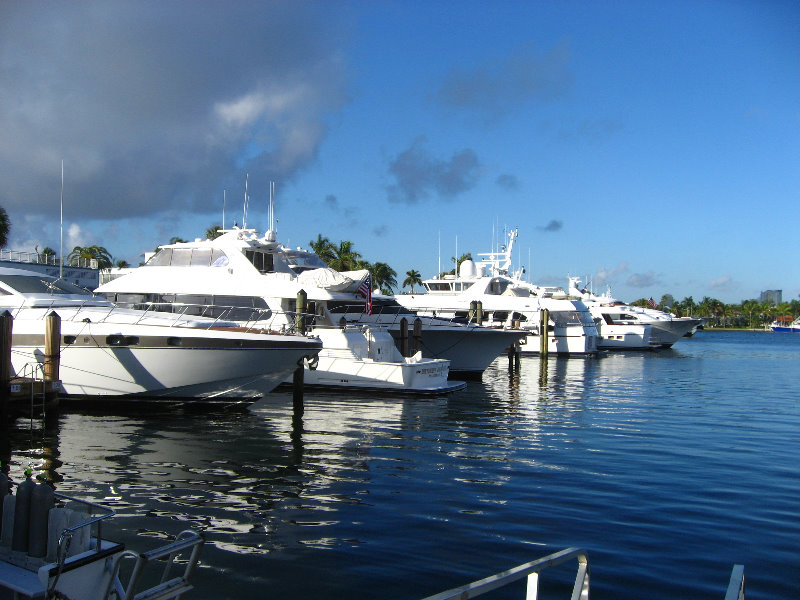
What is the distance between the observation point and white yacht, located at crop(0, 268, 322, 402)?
51.6 ft

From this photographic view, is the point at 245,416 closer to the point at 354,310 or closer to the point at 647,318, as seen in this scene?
the point at 354,310

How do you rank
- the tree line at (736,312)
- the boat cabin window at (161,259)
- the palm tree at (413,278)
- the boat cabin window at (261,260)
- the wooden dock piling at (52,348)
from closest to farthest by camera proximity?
the wooden dock piling at (52,348)
the boat cabin window at (261,260)
the boat cabin window at (161,259)
the palm tree at (413,278)
the tree line at (736,312)

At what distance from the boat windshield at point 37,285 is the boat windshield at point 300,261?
7.53m

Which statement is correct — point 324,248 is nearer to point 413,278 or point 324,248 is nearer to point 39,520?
point 413,278

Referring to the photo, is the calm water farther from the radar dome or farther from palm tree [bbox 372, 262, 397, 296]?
palm tree [bbox 372, 262, 397, 296]

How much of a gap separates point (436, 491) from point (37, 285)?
43.7ft

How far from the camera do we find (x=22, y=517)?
202 inches

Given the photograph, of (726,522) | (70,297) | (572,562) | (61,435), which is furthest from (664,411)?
(70,297)

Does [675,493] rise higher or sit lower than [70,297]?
lower

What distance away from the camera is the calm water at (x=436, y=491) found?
709 centimetres

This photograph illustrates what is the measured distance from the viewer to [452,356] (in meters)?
27.9

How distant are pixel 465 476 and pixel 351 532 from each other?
3.31 m

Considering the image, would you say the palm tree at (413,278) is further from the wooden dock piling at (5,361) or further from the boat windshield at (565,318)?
the wooden dock piling at (5,361)

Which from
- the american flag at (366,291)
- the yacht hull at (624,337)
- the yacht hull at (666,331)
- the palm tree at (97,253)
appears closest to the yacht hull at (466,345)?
the american flag at (366,291)
